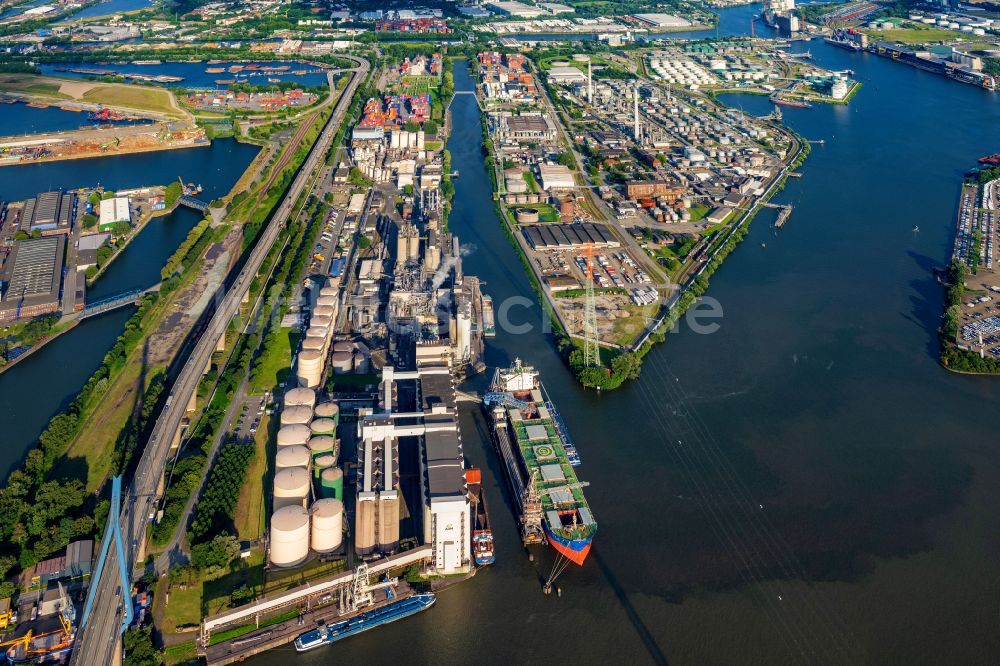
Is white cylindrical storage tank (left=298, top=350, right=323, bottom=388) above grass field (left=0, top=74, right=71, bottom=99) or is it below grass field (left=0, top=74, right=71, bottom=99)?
below

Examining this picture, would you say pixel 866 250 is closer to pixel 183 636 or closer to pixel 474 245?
pixel 474 245

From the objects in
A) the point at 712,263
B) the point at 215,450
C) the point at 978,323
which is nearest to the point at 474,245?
the point at 712,263

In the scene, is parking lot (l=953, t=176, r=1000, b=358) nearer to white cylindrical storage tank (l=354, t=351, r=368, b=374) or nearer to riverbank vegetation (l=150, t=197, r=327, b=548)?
white cylindrical storage tank (l=354, t=351, r=368, b=374)

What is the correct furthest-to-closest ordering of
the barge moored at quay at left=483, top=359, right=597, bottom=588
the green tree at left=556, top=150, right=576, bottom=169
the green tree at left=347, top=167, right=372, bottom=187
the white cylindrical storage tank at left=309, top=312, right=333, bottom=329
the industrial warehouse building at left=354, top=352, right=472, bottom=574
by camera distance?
the green tree at left=556, top=150, right=576, bottom=169, the green tree at left=347, top=167, right=372, bottom=187, the white cylindrical storage tank at left=309, top=312, right=333, bottom=329, the barge moored at quay at left=483, top=359, right=597, bottom=588, the industrial warehouse building at left=354, top=352, right=472, bottom=574

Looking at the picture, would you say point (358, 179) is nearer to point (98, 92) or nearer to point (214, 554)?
point (214, 554)

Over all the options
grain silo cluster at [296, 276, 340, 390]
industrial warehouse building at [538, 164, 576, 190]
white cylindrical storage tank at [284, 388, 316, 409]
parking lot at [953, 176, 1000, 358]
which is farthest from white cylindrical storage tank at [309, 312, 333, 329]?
parking lot at [953, 176, 1000, 358]

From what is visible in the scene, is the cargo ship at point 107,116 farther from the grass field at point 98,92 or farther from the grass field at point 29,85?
the grass field at point 29,85

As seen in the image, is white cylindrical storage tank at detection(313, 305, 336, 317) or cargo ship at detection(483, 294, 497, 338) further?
cargo ship at detection(483, 294, 497, 338)

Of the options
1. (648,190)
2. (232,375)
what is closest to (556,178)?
(648,190)
